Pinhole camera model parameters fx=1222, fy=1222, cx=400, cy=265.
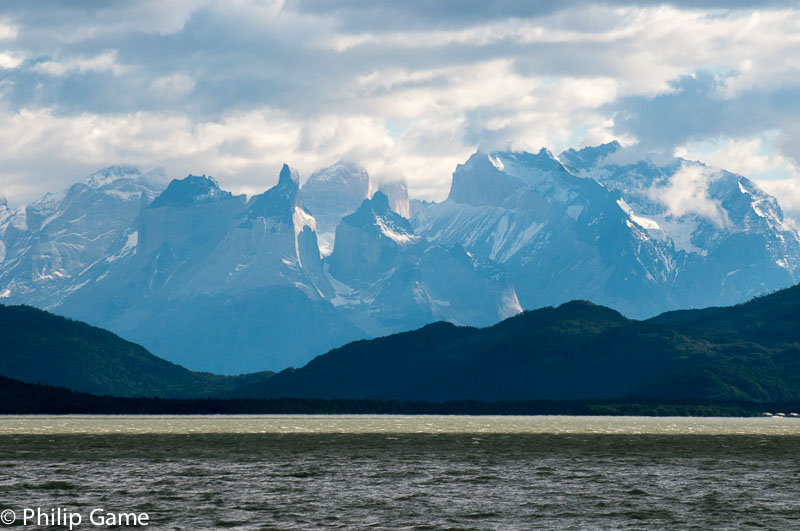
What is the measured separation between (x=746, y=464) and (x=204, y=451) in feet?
275

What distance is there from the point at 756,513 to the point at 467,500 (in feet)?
90.7

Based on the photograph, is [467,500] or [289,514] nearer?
[289,514]

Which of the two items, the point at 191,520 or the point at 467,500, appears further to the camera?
the point at 467,500

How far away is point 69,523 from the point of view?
328 ft

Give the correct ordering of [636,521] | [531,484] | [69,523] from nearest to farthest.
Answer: [69,523] < [636,521] < [531,484]

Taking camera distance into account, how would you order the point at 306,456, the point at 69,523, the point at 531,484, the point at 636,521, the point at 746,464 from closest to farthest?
the point at 69,523
the point at 636,521
the point at 531,484
the point at 746,464
the point at 306,456

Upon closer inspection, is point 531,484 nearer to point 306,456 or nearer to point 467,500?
point 467,500

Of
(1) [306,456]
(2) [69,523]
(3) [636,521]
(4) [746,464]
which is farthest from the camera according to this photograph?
(1) [306,456]

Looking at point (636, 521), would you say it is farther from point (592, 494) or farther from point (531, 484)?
point (531, 484)

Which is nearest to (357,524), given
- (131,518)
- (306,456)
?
(131,518)

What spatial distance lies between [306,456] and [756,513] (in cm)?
8674

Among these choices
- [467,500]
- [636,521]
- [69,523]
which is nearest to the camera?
[69,523]

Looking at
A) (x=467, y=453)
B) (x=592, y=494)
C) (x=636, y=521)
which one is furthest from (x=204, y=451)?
(x=636, y=521)

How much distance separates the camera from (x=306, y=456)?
18525cm
